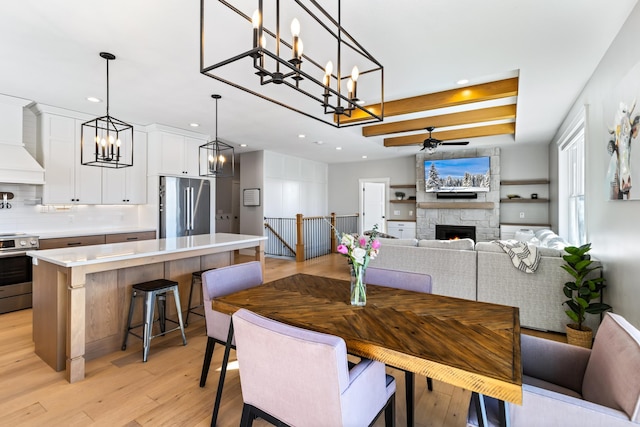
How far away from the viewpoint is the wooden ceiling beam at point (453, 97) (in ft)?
11.6

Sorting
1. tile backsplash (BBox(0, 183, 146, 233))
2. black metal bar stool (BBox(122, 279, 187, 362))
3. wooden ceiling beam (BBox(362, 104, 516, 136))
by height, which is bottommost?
black metal bar stool (BBox(122, 279, 187, 362))

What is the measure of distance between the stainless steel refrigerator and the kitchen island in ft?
7.49

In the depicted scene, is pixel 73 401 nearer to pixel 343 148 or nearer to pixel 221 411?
pixel 221 411

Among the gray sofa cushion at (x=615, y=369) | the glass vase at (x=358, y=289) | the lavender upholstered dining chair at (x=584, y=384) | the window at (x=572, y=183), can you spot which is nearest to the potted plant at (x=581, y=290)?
the window at (x=572, y=183)

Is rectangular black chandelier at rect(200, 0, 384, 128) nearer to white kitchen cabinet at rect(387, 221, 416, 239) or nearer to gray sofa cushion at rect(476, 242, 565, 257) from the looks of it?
gray sofa cushion at rect(476, 242, 565, 257)

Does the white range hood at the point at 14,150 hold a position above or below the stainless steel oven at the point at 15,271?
above

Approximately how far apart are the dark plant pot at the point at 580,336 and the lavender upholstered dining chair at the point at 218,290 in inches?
112

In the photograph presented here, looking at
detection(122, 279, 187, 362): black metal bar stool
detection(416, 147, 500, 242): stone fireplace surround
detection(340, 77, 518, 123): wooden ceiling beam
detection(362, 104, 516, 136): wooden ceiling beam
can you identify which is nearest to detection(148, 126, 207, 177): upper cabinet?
detection(122, 279, 187, 362): black metal bar stool

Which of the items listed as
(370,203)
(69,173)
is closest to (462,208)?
(370,203)

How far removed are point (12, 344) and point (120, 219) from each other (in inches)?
108

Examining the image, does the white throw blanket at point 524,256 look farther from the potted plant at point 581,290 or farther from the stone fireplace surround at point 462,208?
the stone fireplace surround at point 462,208

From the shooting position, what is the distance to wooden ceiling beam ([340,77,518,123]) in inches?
140

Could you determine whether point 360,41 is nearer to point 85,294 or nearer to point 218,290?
point 218,290

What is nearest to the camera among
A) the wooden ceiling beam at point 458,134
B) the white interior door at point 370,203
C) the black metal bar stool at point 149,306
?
the black metal bar stool at point 149,306
